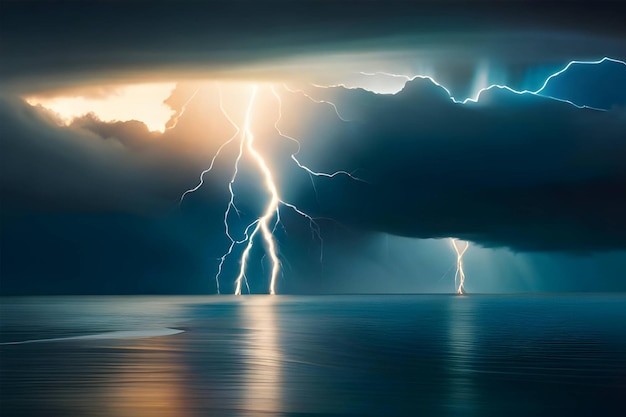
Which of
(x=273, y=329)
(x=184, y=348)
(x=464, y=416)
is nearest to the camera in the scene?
(x=464, y=416)

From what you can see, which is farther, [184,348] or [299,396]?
[184,348]

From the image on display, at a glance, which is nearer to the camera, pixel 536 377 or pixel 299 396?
pixel 299 396

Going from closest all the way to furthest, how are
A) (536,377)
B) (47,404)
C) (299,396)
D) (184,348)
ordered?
(47,404), (299,396), (536,377), (184,348)

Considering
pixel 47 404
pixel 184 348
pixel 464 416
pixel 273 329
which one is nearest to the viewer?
pixel 464 416

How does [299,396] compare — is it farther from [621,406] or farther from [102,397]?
[621,406]

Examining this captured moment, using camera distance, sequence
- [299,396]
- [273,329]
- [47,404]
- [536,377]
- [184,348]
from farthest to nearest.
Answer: [273,329] < [184,348] < [536,377] < [299,396] < [47,404]

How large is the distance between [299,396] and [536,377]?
3.16 meters

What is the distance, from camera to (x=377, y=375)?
465 inches

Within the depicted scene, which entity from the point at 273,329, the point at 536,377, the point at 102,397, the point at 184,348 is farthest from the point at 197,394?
the point at 273,329

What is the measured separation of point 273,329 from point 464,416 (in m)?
13.9

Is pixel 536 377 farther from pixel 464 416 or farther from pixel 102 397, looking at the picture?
pixel 102 397

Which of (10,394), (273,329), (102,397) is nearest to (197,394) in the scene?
(102,397)

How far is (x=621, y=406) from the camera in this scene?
9078 millimetres

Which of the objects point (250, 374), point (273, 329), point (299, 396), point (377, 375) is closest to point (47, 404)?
point (299, 396)
